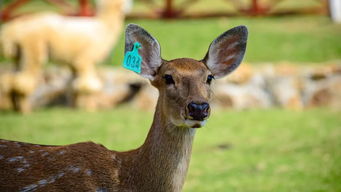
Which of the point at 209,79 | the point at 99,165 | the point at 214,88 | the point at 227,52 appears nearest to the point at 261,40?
the point at 214,88

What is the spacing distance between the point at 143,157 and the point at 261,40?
30.9ft

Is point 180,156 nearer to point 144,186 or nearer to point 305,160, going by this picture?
point 144,186

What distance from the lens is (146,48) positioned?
15.7ft

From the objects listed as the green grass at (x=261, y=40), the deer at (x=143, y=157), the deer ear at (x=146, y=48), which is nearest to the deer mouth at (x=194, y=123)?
the deer at (x=143, y=157)

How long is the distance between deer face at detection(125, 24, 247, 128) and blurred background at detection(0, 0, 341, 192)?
3.01 meters

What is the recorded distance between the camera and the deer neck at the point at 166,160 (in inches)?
174

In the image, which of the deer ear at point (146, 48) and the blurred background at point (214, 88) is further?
the blurred background at point (214, 88)

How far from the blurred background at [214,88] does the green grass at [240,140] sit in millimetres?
15

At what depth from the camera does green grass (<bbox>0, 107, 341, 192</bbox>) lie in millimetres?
7719

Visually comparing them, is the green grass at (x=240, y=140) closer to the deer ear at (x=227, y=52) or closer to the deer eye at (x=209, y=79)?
the deer ear at (x=227, y=52)

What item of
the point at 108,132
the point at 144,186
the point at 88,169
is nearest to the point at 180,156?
the point at 144,186

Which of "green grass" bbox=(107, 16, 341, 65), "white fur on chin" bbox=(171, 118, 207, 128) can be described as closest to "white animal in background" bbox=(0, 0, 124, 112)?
"green grass" bbox=(107, 16, 341, 65)

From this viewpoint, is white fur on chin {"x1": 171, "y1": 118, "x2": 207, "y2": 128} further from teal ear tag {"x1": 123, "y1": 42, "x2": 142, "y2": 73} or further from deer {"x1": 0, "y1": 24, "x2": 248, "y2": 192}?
teal ear tag {"x1": 123, "y1": 42, "x2": 142, "y2": 73}

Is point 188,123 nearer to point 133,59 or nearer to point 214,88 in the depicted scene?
point 133,59
